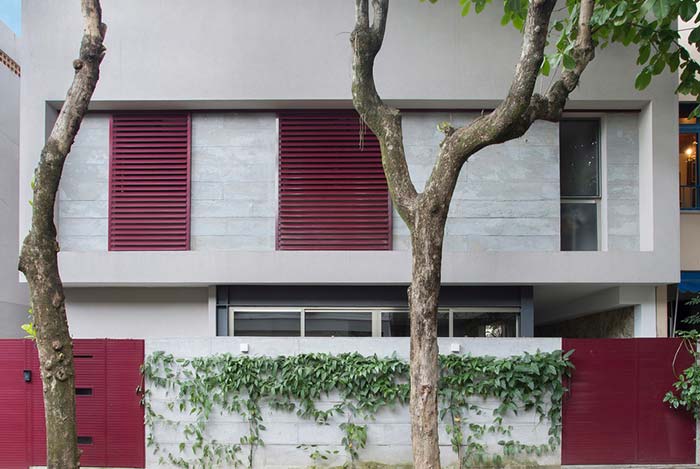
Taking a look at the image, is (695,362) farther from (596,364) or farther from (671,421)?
(596,364)

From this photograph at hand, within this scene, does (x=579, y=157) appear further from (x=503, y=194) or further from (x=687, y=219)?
(x=687, y=219)

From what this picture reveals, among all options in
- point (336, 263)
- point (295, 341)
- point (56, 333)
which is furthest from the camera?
point (336, 263)

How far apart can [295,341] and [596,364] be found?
416 centimetres

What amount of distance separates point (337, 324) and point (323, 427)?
190 cm

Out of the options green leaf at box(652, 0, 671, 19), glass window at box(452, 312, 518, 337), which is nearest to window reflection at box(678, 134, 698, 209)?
glass window at box(452, 312, 518, 337)

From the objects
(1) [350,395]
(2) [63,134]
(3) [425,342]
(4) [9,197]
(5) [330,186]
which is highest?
(4) [9,197]

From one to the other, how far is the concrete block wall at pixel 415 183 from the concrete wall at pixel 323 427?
6.03ft

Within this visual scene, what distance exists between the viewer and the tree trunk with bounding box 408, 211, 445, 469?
232 inches

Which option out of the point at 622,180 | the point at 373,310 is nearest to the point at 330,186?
the point at 373,310

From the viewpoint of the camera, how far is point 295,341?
8023 millimetres

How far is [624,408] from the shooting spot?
806cm

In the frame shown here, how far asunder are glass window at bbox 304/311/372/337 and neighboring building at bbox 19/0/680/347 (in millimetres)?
32

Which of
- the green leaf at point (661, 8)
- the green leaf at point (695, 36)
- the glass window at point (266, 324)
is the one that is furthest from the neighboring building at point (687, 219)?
the glass window at point (266, 324)

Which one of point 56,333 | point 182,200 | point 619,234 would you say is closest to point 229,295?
point 182,200
